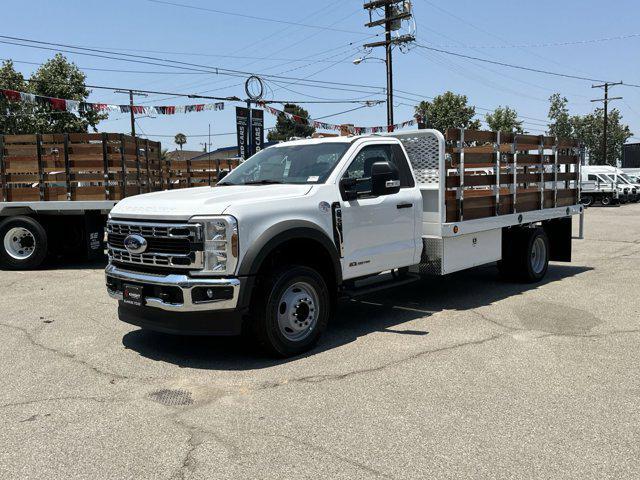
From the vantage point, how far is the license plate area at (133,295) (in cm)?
515

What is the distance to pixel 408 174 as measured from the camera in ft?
22.2

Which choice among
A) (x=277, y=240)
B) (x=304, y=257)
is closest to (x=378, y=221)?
(x=304, y=257)

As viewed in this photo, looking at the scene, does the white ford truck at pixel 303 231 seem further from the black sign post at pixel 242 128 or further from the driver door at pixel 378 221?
the black sign post at pixel 242 128

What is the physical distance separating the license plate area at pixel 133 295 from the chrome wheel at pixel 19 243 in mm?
6693

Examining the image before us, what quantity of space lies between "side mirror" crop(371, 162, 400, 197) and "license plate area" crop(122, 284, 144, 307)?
8.17 feet

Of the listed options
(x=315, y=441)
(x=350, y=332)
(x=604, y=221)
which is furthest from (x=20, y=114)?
(x=315, y=441)

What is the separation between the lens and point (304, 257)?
558cm

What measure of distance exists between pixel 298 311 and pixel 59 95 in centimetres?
3302

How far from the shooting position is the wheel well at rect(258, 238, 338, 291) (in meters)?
5.20

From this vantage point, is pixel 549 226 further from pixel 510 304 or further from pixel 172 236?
pixel 172 236

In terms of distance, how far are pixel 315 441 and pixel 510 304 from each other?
4683 mm

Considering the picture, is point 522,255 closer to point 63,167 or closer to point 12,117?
point 63,167

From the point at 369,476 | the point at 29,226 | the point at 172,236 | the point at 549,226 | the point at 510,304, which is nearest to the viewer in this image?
the point at 369,476

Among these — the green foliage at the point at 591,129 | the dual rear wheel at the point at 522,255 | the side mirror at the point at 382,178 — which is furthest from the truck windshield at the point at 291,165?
the green foliage at the point at 591,129
